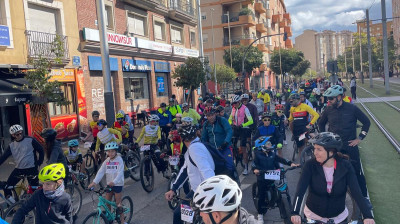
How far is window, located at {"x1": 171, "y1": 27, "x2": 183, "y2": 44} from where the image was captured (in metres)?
27.6

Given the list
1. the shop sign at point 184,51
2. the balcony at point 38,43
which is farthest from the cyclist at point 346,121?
the shop sign at point 184,51

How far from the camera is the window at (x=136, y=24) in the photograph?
21.9 meters


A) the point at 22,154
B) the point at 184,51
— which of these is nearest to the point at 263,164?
the point at 22,154

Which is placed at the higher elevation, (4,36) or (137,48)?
(137,48)

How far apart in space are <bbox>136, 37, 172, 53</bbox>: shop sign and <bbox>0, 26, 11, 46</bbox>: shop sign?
933 centimetres

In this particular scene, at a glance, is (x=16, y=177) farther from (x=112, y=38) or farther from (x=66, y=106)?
(x=112, y=38)

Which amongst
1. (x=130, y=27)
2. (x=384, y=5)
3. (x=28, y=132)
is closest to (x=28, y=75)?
(x=28, y=132)

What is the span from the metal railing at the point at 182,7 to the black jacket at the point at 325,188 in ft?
79.2

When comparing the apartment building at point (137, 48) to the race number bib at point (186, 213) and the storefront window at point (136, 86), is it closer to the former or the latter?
the storefront window at point (136, 86)

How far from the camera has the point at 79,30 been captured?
1725cm

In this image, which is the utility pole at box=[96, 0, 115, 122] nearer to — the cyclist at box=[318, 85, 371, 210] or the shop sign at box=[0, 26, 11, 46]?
the shop sign at box=[0, 26, 11, 46]

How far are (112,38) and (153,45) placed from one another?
476cm

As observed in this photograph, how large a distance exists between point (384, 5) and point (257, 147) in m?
30.0

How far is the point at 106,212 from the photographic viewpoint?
5.31 metres
